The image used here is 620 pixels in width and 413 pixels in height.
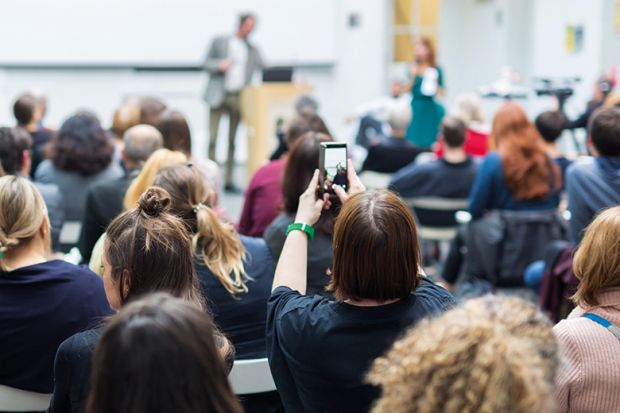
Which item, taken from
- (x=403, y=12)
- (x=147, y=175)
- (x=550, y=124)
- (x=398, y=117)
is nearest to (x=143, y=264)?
(x=147, y=175)

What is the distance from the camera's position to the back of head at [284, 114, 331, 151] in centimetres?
404

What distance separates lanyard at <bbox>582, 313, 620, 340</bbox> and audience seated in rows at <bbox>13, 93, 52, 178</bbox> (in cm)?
398

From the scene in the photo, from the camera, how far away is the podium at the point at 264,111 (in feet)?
25.1

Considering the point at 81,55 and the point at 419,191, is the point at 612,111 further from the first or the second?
the point at 81,55

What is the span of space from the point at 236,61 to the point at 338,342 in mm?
6429

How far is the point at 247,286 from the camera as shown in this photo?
8.13 ft

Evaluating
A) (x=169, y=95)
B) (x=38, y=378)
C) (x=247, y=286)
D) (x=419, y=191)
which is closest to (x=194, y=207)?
(x=247, y=286)

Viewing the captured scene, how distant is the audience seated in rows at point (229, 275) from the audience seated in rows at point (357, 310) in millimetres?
615

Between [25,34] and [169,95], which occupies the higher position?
[25,34]

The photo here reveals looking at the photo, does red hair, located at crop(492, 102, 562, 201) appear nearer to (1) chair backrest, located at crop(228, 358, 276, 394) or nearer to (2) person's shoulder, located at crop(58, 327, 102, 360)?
(1) chair backrest, located at crop(228, 358, 276, 394)

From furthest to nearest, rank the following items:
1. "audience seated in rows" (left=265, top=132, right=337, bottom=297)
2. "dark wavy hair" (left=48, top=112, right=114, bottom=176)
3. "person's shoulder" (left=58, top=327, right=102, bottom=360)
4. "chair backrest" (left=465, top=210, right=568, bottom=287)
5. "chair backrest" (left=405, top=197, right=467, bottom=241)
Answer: "chair backrest" (left=405, top=197, right=467, bottom=241), "dark wavy hair" (left=48, top=112, right=114, bottom=176), "chair backrest" (left=465, top=210, right=568, bottom=287), "audience seated in rows" (left=265, top=132, right=337, bottom=297), "person's shoulder" (left=58, top=327, right=102, bottom=360)

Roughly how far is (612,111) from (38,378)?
8.26 ft

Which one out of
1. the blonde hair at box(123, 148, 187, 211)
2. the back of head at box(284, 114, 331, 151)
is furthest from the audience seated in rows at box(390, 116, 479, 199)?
the blonde hair at box(123, 148, 187, 211)

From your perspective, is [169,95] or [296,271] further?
[169,95]
